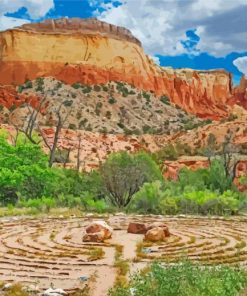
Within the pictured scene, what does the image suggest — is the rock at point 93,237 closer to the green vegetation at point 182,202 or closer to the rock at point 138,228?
the rock at point 138,228

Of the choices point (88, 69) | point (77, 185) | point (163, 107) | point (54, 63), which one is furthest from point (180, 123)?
point (77, 185)

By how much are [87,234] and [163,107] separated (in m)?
87.5

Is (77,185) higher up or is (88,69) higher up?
(88,69)

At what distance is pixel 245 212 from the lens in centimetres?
3288

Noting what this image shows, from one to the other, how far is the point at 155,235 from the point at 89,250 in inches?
112

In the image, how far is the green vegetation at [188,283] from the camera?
32.3ft

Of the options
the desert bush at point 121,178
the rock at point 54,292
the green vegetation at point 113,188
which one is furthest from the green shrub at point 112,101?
the rock at point 54,292

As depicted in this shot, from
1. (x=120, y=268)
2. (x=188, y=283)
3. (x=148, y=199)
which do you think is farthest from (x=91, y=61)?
(x=188, y=283)

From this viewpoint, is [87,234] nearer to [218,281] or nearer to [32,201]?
[218,281]

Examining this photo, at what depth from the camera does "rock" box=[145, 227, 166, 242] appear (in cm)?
2016

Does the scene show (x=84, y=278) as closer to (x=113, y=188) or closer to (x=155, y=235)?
(x=155, y=235)

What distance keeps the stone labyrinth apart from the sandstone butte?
82303 mm

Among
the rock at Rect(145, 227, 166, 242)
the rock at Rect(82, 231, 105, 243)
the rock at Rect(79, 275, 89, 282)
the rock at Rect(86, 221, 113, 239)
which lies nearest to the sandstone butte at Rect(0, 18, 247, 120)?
the rock at Rect(86, 221, 113, 239)

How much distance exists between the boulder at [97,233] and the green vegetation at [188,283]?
8.86m
